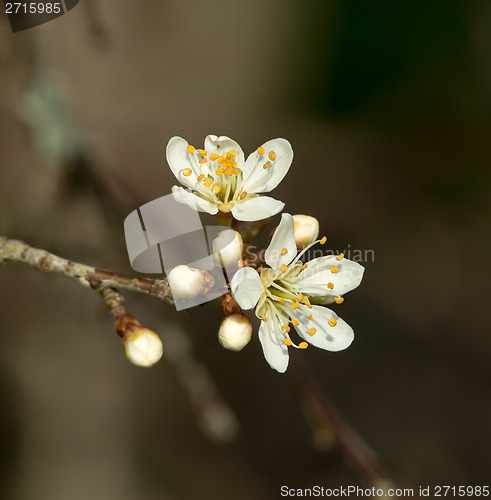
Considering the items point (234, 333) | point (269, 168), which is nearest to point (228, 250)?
point (234, 333)

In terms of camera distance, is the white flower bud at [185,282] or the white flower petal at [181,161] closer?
the white flower bud at [185,282]

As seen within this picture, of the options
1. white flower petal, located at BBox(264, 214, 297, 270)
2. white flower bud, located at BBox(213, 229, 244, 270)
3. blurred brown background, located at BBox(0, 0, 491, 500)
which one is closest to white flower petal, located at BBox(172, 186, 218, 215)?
white flower bud, located at BBox(213, 229, 244, 270)

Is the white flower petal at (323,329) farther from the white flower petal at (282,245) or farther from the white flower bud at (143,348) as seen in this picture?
the white flower bud at (143,348)

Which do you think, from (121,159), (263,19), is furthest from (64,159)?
(263,19)

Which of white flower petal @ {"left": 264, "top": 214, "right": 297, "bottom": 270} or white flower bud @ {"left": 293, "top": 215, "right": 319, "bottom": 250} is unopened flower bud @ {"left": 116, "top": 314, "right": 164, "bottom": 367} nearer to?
white flower petal @ {"left": 264, "top": 214, "right": 297, "bottom": 270}

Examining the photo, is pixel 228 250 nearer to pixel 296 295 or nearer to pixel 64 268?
pixel 296 295

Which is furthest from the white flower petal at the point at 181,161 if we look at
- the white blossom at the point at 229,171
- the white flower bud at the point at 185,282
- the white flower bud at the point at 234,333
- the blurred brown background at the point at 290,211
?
the blurred brown background at the point at 290,211

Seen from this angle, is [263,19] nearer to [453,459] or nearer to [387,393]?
[387,393]
